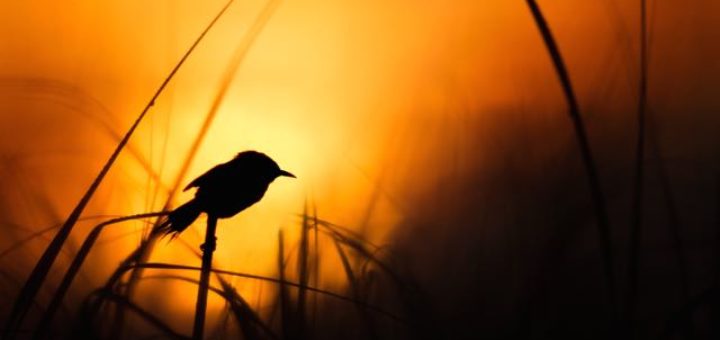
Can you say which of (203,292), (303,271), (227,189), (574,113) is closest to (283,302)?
(303,271)

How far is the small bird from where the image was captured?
1.45 metres

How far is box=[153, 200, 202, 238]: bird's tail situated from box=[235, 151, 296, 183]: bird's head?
0.62 feet

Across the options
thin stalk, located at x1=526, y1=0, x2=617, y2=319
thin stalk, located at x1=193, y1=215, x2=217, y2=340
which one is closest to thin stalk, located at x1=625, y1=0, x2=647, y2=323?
thin stalk, located at x1=526, y1=0, x2=617, y2=319

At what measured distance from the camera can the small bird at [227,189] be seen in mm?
1445

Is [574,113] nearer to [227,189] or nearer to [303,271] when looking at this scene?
[227,189]

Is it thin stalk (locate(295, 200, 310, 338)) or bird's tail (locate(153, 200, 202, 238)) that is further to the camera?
thin stalk (locate(295, 200, 310, 338))

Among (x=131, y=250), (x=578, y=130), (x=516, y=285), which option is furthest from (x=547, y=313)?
→ (x=131, y=250)

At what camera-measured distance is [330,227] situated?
1.99 metres

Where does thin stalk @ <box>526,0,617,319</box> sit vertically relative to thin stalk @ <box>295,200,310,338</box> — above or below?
above

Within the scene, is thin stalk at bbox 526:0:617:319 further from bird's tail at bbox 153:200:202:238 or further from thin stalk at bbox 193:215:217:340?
bird's tail at bbox 153:200:202:238

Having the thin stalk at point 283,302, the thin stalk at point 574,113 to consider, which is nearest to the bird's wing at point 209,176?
the thin stalk at point 283,302

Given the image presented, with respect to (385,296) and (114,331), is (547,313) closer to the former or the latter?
(385,296)

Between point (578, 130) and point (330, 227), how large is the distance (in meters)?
1.19

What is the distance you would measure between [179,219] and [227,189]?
0.51 ft
